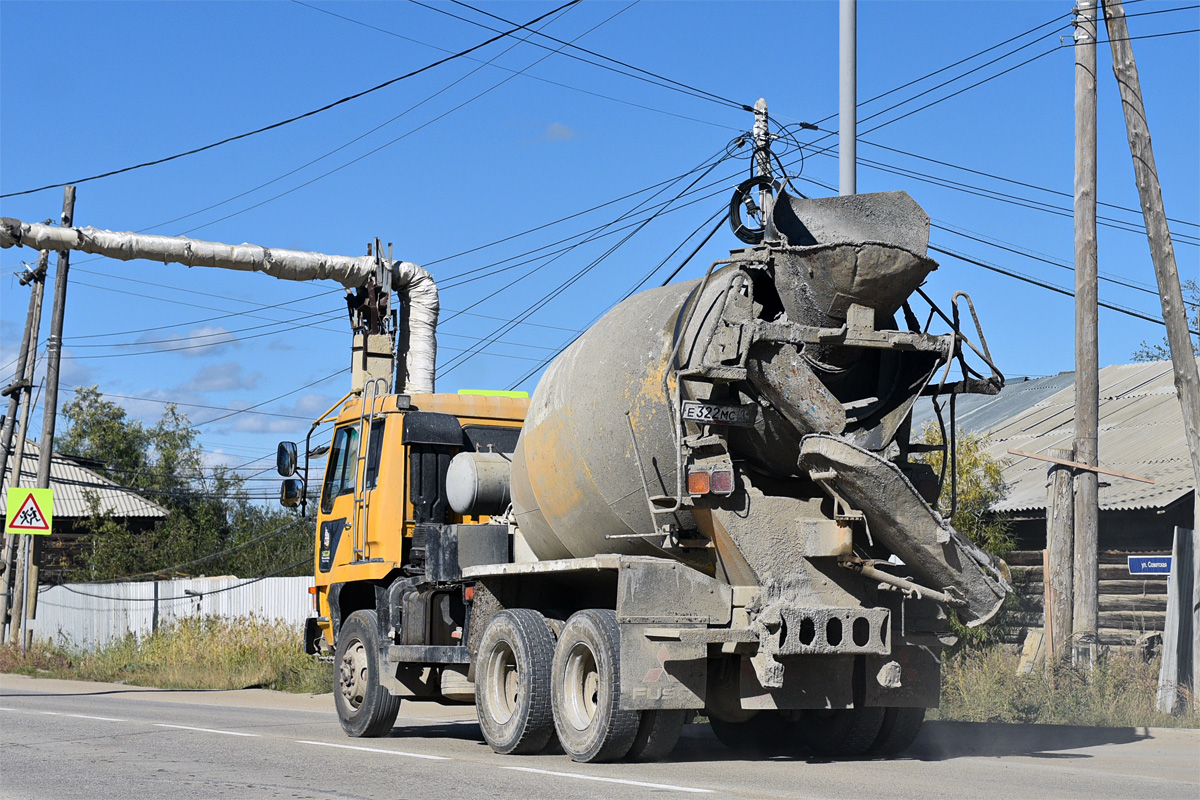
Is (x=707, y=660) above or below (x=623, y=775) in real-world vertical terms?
above

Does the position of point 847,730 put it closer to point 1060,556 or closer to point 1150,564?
point 1060,556

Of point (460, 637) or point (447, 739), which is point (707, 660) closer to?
point (460, 637)

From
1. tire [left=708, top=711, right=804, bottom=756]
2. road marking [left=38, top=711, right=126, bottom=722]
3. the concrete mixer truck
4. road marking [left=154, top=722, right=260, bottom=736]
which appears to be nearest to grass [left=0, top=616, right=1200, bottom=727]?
tire [left=708, top=711, right=804, bottom=756]

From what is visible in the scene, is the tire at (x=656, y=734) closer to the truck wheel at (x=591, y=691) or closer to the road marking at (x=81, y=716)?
the truck wheel at (x=591, y=691)

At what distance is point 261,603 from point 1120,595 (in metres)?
16.5

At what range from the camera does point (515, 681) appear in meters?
10.7

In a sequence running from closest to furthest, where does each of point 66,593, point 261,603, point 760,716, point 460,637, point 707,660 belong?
point 707,660, point 760,716, point 460,637, point 261,603, point 66,593

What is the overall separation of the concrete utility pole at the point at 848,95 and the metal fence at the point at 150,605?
15.7 meters

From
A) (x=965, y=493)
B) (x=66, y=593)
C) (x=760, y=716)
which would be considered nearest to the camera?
(x=760, y=716)

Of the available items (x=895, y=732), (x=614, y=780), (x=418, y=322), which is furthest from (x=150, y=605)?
(x=614, y=780)

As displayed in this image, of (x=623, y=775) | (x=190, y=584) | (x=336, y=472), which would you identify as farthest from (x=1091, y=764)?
(x=190, y=584)

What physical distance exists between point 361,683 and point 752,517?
207 inches

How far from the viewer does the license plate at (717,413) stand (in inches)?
351

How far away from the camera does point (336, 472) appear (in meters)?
13.8
